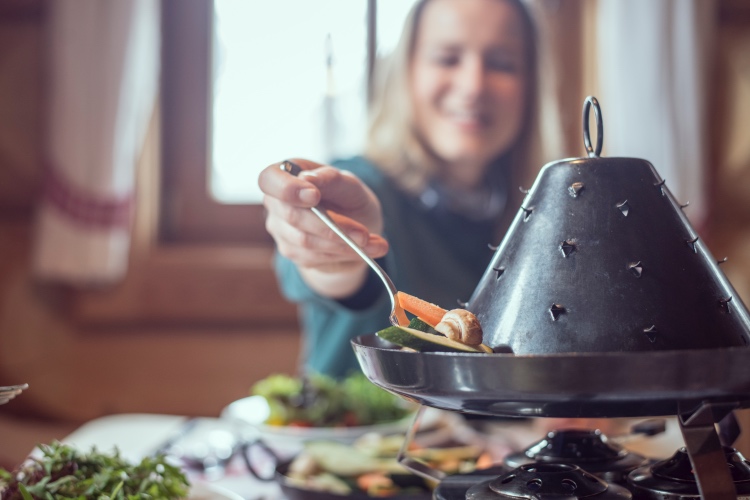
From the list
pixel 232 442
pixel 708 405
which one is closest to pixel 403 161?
pixel 232 442

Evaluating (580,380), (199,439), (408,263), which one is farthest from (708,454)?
(408,263)

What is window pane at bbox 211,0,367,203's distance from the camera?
9.72 feet

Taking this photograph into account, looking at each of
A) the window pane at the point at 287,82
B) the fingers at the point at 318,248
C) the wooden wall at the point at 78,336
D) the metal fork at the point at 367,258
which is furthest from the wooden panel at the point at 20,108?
the metal fork at the point at 367,258

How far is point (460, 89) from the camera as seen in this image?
2.25 metres

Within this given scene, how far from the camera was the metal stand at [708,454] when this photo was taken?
0.49 m

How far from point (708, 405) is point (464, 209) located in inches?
78.8

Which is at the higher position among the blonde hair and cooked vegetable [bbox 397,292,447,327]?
the blonde hair

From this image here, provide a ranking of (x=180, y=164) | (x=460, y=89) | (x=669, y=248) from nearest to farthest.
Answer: (x=669, y=248), (x=460, y=89), (x=180, y=164)

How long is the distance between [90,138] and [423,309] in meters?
2.29

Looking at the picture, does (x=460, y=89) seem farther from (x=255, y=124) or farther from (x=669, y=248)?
(x=669, y=248)

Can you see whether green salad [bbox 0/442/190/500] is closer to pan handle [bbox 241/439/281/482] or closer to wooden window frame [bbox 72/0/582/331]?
pan handle [bbox 241/439/281/482]

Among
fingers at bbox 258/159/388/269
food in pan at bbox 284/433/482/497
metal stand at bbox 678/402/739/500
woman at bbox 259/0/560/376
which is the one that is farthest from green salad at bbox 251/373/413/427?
metal stand at bbox 678/402/739/500

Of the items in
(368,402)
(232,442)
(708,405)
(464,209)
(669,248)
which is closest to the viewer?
(708,405)

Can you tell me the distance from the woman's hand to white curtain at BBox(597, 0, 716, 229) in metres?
2.15
